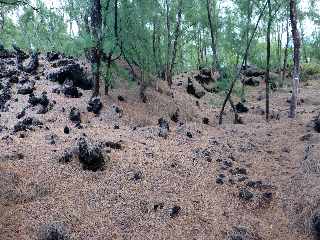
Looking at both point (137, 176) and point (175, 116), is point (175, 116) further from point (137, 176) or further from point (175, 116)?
point (137, 176)

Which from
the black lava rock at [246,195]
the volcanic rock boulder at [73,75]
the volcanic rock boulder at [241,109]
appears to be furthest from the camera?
the volcanic rock boulder at [241,109]

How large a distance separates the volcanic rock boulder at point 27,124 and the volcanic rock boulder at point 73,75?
19.9ft

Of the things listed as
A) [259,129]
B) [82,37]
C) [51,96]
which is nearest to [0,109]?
[51,96]

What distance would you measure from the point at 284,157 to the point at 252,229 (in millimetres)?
5812

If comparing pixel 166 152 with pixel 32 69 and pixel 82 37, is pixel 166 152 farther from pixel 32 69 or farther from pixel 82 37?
pixel 32 69

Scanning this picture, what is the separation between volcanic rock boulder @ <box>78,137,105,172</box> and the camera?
12.7m

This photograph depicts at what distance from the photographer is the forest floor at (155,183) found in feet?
34.6

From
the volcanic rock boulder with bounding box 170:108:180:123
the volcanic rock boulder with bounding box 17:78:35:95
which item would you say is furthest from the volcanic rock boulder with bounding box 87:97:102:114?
the volcanic rock boulder with bounding box 170:108:180:123

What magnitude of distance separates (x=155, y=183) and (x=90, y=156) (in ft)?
7.06

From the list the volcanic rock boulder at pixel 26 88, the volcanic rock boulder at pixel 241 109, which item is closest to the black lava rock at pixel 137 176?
the volcanic rock boulder at pixel 26 88

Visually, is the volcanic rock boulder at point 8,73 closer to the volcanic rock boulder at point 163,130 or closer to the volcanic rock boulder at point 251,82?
the volcanic rock boulder at point 163,130

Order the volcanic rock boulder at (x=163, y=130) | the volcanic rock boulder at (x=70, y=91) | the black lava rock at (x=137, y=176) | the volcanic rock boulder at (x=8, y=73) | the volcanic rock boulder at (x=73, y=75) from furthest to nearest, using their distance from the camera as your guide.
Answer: the volcanic rock boulder at (x=8, y=73) → the volcanic rock boulder at (x=73, y=75) → the volcanic rock boulder at (x=70, y=91) → the volcanic rock boulder at (x=163, y=130) → the black lava rock at (x=137, y=176)

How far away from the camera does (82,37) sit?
1950 cm

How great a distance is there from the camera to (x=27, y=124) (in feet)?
53.5
